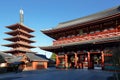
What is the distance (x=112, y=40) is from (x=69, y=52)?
8429 millimetres

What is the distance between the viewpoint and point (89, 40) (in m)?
24.3

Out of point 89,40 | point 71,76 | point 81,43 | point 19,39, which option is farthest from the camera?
point 19,39

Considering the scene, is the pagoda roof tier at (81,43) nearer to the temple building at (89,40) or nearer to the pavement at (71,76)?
the temple building at (89,40)

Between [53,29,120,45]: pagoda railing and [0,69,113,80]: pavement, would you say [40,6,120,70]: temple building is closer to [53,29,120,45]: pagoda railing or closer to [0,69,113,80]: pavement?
[53,29,120,45]: pagoda railing

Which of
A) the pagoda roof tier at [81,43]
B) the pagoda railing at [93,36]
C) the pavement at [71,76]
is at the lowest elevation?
the pavement at [71,76]

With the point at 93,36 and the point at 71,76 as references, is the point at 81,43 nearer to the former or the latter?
the point at 93,36

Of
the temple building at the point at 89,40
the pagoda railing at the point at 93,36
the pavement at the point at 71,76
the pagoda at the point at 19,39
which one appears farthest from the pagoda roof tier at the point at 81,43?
the pagoda at the point at 19,39

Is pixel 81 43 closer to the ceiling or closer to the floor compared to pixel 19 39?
closer to the floor

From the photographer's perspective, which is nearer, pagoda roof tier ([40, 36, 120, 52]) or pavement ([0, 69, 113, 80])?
pavement ([0, 69, 113, 80])

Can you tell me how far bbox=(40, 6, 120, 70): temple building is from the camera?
71.1 feet

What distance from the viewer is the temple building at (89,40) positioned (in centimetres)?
2167

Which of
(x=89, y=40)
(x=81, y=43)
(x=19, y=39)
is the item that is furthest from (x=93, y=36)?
(x=19, y=39)

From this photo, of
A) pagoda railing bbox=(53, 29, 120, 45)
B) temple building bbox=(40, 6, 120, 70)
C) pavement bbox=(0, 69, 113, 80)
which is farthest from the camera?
pagoda railing bbox=(53, 29, 120, 45)

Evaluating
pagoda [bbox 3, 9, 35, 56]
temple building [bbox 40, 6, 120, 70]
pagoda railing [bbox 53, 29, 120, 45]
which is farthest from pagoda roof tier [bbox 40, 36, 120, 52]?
pagoda [bbox 3, 9, 35, 56]
